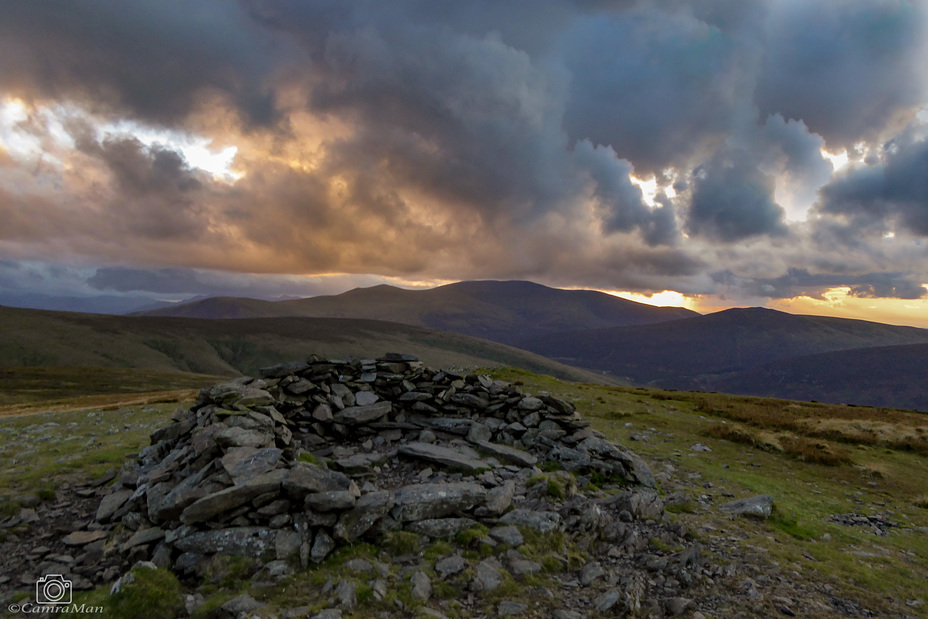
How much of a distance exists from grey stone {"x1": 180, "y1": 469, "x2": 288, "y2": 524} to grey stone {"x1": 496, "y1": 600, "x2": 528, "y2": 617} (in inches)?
207

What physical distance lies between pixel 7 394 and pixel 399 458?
337 feet

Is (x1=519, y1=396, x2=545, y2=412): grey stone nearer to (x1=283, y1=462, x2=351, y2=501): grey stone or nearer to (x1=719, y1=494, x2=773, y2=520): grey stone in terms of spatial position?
(x1=719, y1=494, x2=773, y2=520): grey stone

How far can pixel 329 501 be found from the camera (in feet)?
31.3

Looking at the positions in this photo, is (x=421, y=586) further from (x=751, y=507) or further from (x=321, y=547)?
(x=751, y=507)

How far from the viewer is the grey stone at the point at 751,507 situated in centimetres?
1321

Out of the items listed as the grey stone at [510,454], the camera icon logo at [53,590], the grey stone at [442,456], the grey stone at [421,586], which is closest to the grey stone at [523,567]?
the grey stone at [421,586]

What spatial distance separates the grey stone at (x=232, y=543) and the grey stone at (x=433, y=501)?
2.70 m

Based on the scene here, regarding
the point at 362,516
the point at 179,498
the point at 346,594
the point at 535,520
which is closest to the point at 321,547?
the point at 362,516

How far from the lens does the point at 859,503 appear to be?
55.1ft

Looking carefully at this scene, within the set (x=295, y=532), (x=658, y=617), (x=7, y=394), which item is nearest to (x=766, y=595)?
(x=658, y=617)

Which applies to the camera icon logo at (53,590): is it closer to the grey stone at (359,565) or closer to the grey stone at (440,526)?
the grey stone at (359,565)

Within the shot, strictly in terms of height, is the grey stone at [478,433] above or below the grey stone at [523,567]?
above

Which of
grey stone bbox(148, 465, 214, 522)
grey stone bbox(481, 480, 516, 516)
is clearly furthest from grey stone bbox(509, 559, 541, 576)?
grey stone bbox(148, 465, 214, 522)

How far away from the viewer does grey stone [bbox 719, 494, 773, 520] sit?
13211 millimetres
